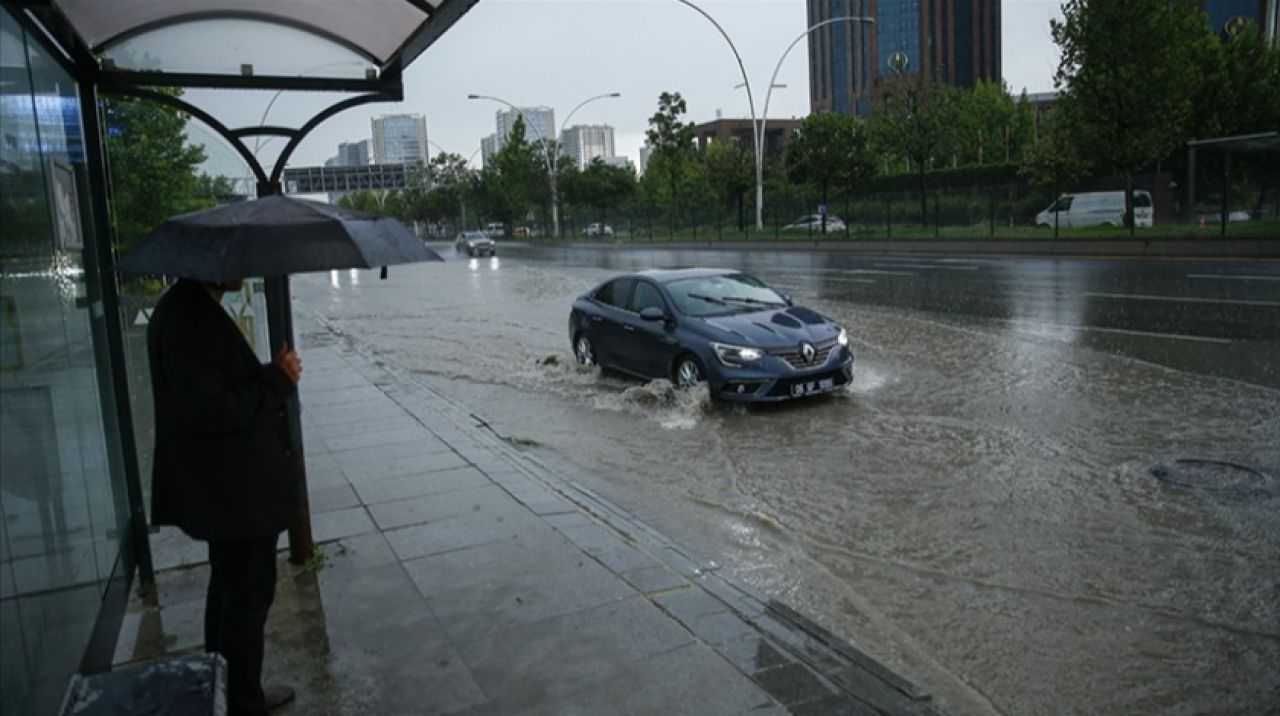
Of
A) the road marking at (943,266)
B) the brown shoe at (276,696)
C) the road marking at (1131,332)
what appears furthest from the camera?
the road marking at (943,266)

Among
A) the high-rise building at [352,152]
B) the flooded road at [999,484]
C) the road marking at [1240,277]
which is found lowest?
the flooded road at [999,484]

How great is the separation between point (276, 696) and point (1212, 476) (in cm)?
638

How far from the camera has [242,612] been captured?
11.7 feet

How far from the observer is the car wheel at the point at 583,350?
41.6 feet

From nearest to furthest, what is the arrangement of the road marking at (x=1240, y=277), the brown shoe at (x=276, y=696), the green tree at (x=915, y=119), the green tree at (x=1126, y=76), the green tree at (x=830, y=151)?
the brown shoe at (x=276, y=696) < the road marking at (x=1240, y=277) < the green tree at (x=1126, y=76) < the green tree at (x=915, y=119) < the green tree at (x=830, y=151)

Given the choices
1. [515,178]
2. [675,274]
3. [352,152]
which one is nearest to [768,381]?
[675,274]

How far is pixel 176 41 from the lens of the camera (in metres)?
5.41

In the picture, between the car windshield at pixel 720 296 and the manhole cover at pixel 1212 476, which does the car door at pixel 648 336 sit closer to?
the car windshield at pixel 720 296

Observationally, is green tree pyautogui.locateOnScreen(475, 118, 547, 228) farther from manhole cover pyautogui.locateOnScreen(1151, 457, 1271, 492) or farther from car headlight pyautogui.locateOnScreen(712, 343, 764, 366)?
manhole cover pyautogui.locateOnScreen(1151, 457, 1271, 492)

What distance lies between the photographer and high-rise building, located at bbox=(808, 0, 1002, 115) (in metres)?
119

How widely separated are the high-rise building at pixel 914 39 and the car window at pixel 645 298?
A: 352 ft

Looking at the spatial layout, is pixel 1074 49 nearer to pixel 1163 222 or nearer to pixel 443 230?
pixel 1163 222

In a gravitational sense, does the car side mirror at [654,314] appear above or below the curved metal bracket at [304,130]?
below

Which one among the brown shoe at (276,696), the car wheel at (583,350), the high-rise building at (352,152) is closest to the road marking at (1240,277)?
the car wheel at (583,350)
